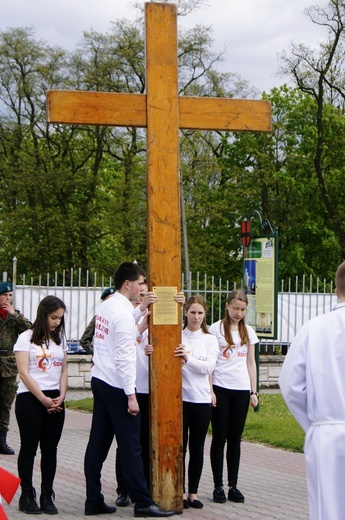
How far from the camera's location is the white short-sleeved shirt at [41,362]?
812 centimetres

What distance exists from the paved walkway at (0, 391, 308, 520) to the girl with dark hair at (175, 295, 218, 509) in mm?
329

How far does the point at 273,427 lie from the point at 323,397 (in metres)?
8.59

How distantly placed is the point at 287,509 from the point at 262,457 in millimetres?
3123

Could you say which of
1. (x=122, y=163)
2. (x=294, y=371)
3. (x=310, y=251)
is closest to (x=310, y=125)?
(x=310, y=251)

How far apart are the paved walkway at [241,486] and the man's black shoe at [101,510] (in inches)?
2.2

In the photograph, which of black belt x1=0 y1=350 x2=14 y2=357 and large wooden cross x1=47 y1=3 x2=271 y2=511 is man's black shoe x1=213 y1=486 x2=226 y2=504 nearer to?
large wooden cross x1=47 y1=3 x2=271 y2=511

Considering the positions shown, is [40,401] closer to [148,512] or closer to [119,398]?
[119,398]

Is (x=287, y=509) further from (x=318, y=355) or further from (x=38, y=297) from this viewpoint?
(x=38, y=297)

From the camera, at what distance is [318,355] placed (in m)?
5.09

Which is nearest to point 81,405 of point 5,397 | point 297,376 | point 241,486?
point 5,397

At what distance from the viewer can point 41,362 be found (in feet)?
26.8

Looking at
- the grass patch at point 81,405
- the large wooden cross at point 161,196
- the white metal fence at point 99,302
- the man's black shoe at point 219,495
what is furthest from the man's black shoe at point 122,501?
the white metal fence at point 99,302

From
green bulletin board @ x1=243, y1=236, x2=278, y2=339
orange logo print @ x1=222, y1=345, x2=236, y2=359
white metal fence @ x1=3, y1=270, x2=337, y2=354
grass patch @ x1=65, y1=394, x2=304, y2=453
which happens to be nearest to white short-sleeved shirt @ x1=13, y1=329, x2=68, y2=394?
orange logo print @ x1=222, y1=345, x2=236, y2=359

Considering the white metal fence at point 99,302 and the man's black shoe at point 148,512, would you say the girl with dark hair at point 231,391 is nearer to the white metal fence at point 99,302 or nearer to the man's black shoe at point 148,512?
the man's black shoe at point 148,512
